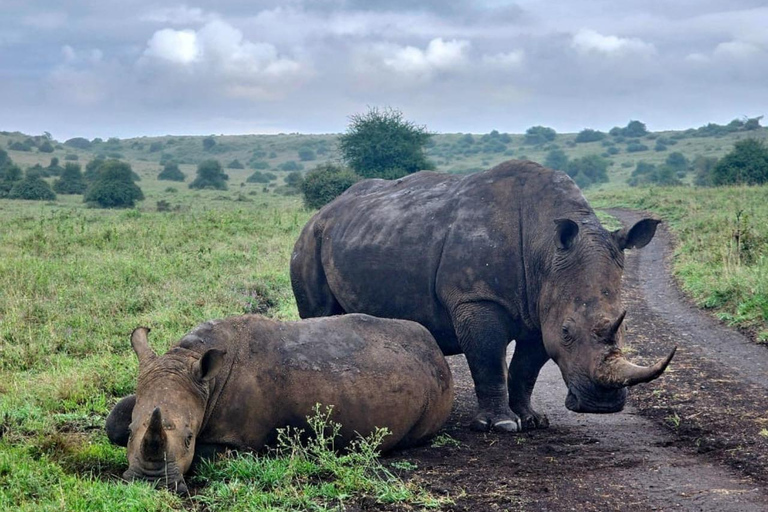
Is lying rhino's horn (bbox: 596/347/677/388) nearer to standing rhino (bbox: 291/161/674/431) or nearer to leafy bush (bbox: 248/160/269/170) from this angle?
standing rhino (bbox: 291/161/674/431)

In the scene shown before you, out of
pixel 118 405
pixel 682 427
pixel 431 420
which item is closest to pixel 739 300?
pixel 682 427

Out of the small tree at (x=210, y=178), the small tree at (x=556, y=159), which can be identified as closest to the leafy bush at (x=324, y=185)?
the small tree at (x=210, y=178)

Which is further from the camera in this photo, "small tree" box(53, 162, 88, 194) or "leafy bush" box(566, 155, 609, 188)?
"leafy bush" box(566, 155, 609, 188)

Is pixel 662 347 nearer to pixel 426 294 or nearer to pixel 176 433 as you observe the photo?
pixel 426 294

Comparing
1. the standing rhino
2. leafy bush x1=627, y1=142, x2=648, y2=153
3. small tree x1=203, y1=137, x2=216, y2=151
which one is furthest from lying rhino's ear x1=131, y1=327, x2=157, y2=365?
small tree x1=203, y1=137, x2=216, y2=151

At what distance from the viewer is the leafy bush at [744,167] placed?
120 feet

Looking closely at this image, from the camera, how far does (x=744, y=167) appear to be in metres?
37.3

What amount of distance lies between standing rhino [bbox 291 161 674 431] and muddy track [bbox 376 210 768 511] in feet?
1.51

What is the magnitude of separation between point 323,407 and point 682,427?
3.10 meters

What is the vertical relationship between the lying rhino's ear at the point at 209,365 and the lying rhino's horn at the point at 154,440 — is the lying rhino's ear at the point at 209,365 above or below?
above

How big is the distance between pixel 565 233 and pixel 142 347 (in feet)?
11.0

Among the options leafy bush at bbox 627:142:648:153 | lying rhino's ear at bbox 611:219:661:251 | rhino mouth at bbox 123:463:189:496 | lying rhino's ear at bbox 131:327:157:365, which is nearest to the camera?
rhino mouth at bbox 123:463:189:496

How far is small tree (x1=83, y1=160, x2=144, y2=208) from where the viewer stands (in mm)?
34188

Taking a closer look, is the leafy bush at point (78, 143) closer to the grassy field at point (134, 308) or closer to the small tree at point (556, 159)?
the small tree at point (556, 159)
